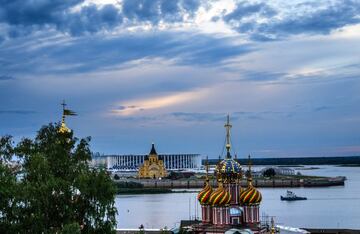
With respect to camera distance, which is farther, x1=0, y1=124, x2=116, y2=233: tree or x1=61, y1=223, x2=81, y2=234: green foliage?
x1=0, y1=124, x2=116, y2=233: tree

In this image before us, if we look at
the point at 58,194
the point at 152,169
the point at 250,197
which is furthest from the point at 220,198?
the point at 152,169

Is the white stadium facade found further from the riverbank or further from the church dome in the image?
the church dome

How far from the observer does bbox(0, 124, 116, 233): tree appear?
48.2 ft

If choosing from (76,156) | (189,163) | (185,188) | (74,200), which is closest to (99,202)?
(74,200)

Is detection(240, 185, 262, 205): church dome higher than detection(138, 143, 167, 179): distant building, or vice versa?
detection(138, 143, 167, 179): distant building

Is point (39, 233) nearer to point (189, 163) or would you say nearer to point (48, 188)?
point (48, 188)

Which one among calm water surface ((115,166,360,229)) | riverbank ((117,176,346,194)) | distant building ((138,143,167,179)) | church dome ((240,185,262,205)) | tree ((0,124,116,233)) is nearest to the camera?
tree ((0,124,116,233))

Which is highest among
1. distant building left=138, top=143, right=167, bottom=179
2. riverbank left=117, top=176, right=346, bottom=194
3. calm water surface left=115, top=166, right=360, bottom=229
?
distant building left=138, top=143, right=167, bottom=179

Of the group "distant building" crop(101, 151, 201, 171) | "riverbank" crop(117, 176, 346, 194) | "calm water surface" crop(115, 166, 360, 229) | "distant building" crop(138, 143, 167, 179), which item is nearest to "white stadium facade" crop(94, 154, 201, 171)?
"distant building" crop(101, 151, 201, 171)

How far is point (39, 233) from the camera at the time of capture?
47.4 ft

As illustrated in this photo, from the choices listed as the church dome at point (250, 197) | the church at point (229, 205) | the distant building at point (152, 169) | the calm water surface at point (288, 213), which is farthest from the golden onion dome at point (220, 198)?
the distant building at point (152, 169)

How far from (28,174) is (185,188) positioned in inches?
3401

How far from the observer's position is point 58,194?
15094 mm

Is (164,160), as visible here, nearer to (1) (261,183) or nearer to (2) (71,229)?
(1) (261,183)
